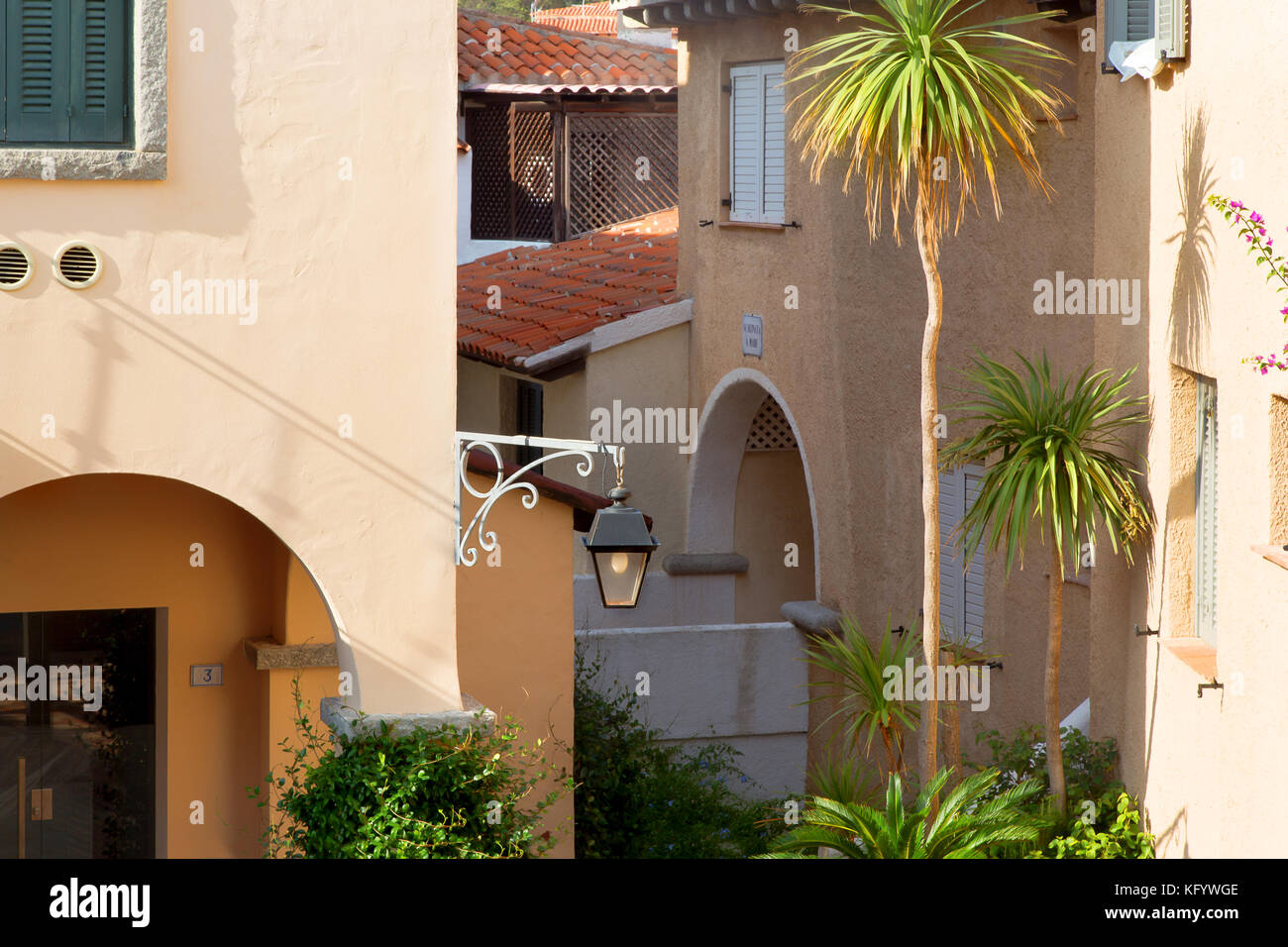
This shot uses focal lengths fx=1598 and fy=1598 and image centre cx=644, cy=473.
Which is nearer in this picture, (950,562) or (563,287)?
(950,562)

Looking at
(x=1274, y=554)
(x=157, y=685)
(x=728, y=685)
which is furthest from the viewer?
(x=728, y=685)

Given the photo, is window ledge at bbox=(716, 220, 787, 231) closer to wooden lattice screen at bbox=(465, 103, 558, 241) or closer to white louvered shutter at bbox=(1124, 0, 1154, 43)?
white louvered shutter at bbox=(1124, 0, 1154, 43)

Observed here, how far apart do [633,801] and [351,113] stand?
5182 millimetres

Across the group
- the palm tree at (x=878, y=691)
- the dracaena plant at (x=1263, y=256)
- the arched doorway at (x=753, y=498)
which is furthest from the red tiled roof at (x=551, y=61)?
the dracaena plant at (x=1263, y=256)

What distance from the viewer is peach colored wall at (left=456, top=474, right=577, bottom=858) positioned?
9469mm

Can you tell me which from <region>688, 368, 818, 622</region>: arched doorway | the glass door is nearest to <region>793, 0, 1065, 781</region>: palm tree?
the glass door

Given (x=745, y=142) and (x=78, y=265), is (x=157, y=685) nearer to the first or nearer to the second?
(x=78, y=265)

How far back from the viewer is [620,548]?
23.3ft

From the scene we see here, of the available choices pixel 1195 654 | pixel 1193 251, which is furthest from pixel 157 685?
pixel 1193 251

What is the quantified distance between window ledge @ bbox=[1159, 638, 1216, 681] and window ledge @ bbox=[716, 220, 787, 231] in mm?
6555

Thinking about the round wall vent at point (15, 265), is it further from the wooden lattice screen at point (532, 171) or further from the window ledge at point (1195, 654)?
the wooden lattice screen at point (532, 171)

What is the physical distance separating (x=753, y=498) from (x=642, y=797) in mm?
5345

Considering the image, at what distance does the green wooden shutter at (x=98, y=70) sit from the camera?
676 centimetres

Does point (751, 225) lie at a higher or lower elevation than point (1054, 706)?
→ higher
